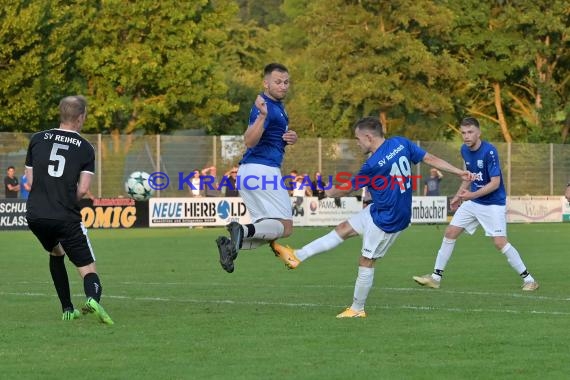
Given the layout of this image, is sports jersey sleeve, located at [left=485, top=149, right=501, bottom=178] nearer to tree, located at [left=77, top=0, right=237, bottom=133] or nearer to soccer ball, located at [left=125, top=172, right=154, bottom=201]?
soccer ball, located at [left=125, top=172, right=154, bottom=201]

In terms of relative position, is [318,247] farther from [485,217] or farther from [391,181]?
[485,217]

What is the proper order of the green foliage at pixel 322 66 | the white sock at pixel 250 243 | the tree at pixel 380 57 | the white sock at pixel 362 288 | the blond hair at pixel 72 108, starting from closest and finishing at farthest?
1. the blond hair at pixel 72 108
2. the white sock at pixel 362 288
3. the white sock at pixel 250 243
4. the green foliage at pixel 322 66
5. the tree at pixel 380 57

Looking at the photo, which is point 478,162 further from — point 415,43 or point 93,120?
point 415,43

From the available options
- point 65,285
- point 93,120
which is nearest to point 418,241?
point 65,285

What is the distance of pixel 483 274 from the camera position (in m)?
17.5

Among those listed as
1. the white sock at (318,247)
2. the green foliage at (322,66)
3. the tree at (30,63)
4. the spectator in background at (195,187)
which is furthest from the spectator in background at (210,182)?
the white sock at (318,247)

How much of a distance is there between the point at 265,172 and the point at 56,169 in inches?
88.7

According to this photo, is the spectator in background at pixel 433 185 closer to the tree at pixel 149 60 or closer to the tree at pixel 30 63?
the tree at pixel 30 63

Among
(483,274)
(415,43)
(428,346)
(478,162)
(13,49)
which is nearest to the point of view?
(428,346)

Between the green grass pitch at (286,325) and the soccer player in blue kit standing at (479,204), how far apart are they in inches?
10.8

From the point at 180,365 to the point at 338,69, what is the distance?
181ft

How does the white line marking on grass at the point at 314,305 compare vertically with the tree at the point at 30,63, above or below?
below

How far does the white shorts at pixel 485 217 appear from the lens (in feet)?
51.0

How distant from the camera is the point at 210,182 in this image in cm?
3831
